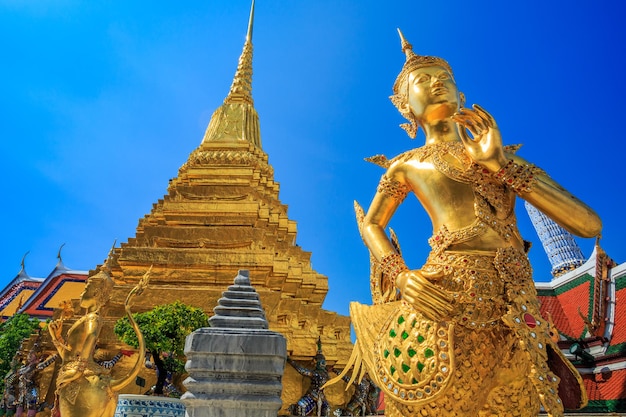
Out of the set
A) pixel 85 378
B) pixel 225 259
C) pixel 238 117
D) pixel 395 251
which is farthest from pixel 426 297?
pixel 238 117

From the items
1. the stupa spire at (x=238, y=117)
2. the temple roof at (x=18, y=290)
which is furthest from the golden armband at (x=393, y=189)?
the temple roof at (x=18, y=290)

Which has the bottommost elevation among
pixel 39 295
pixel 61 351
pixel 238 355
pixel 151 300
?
pixel 238 355

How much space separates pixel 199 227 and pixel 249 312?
34.1ft

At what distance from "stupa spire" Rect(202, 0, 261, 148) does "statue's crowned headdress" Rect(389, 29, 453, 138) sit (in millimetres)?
14177

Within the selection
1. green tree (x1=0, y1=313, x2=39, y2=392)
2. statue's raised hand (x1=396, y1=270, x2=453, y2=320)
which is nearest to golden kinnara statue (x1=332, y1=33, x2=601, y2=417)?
statue's raised hand (x1=396, y1=270, x2=453, y2=320)

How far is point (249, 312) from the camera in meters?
3.43

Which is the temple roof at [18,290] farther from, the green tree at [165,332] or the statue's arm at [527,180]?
the statue's arm at [527,180]

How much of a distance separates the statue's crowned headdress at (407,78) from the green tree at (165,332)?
6.55 m

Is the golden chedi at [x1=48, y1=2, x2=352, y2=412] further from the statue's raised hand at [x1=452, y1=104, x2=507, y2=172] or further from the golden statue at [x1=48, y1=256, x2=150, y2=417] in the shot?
the statue's raised hand at [x1=452, y1=104, x2=507, y2=172]

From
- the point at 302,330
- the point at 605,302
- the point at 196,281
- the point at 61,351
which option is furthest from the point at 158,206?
the point at 605,302

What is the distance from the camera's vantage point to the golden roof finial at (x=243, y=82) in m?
19.9

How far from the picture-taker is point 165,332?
870 centimetres

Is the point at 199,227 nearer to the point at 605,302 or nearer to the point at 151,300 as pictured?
the point at 151,300

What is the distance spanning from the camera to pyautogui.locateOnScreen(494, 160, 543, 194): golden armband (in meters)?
2.85
